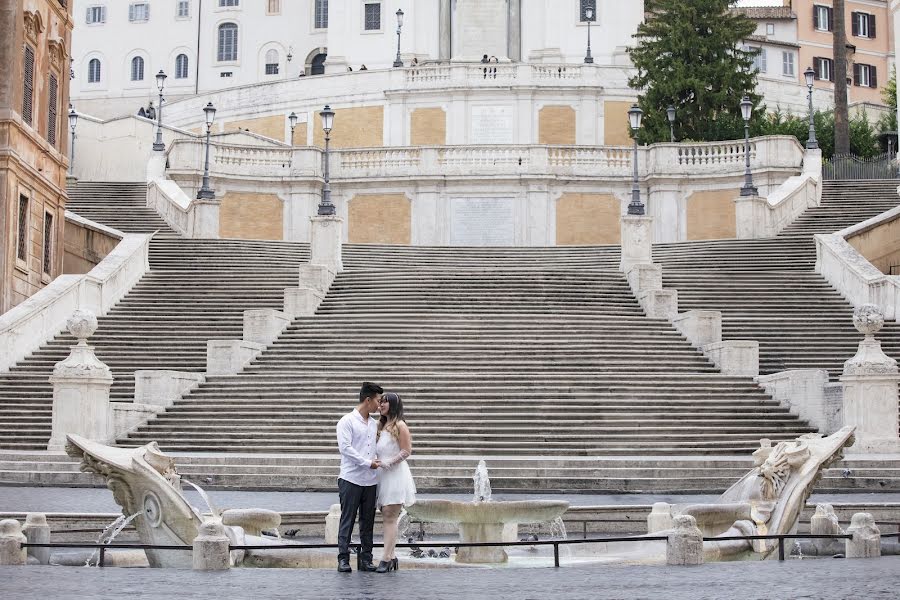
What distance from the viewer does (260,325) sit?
98.3ft

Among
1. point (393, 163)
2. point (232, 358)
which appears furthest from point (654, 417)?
point (393, 163)

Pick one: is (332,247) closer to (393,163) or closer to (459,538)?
(393,163)

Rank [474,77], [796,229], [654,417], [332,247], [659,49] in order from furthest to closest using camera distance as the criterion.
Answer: [474,77] → [659,49] → [796,229] → [332,247] → [654,417]

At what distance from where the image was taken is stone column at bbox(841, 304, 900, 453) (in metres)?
24.2

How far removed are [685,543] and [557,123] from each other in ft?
152

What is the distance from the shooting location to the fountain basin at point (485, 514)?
14.7 metres

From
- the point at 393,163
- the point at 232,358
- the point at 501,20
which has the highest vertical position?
the point at 501,20

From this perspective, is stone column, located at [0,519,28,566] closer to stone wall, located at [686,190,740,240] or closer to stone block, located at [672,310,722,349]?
stone block, located at [672,310,722,349]

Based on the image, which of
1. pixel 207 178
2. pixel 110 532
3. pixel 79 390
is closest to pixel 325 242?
pixel 207 178

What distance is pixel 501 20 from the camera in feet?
228

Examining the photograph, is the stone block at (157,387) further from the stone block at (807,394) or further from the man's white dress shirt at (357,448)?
the man's white dress shirt at (357,448)

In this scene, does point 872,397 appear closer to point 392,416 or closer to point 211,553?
point 392,416

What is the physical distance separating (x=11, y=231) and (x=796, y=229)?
64.5 ft

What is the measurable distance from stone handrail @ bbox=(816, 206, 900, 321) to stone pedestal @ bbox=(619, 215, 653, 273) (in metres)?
3.81
